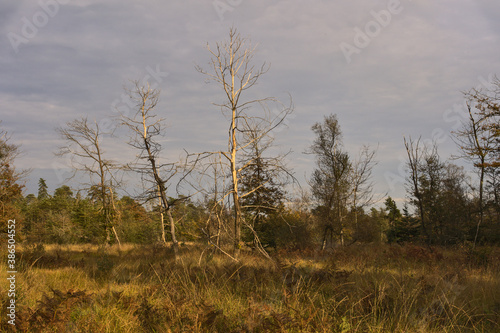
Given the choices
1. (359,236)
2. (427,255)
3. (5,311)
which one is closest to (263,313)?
(5,311)

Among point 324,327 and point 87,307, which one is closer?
point 324,327

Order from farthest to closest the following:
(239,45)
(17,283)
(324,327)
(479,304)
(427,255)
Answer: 1. (427,255)
2. (239,45)
3. (17,283)
4. (479,304)
5. (324,327)

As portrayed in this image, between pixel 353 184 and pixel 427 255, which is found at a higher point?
pixel 353 184

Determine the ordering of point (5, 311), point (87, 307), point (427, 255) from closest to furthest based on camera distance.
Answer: point (5, 311) → point (87, 307) → point (427, 255)

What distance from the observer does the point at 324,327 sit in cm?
362

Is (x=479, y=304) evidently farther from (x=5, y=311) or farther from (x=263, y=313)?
(x=5, y=311)

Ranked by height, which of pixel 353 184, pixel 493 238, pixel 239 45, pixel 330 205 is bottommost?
pixel 493 238

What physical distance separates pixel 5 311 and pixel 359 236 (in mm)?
22000

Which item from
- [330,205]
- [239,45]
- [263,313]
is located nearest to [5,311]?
[263,313]

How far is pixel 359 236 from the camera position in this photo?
23.0 metres

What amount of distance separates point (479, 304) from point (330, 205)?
1464 centimetres

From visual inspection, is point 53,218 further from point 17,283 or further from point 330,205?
point 17,283

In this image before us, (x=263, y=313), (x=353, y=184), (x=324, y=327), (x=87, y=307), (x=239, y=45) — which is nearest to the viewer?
(x=324, y=327)

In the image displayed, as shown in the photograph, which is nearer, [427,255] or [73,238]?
[427,255]
